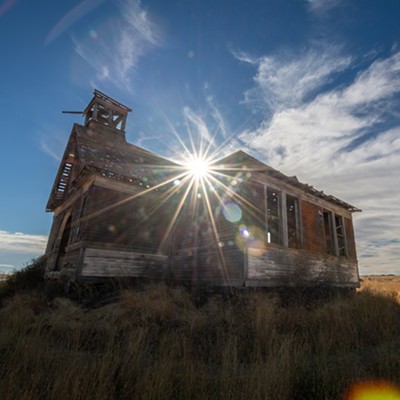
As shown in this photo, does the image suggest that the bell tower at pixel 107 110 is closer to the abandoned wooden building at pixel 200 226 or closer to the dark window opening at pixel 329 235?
the abandoned wooden building at pixel 200 226

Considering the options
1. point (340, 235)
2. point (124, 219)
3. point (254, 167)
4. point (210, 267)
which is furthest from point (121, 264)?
point (340, 235)

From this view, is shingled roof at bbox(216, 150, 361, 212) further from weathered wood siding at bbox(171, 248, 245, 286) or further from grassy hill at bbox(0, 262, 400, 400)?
grassy hill at bbox(0, 262, 400, 400)

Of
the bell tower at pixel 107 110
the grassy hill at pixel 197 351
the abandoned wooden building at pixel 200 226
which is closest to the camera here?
the grassy hill at pixel 197 351

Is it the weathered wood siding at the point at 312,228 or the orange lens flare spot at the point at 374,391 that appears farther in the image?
the weathered wood siding at the point at 312,228

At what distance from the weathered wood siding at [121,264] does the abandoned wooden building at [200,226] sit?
0.15 feet

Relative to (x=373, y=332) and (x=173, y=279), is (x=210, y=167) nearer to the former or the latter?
(x=173, y=279)

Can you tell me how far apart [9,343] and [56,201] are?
15.5m

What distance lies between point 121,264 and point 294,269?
8.01 meters

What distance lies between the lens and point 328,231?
16.5 metres

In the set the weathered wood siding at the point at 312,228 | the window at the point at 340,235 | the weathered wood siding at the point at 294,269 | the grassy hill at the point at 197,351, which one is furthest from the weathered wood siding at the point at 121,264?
the window at the point at 340,235

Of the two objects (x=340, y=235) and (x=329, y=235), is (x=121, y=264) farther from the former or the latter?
(x=340, y=235)

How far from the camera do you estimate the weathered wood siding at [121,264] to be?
38.3 feet

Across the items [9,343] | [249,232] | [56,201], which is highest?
[56,201]

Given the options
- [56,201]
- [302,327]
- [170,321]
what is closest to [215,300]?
[170,321]
